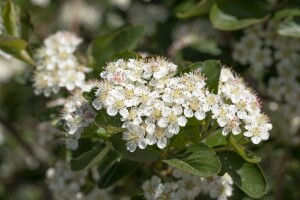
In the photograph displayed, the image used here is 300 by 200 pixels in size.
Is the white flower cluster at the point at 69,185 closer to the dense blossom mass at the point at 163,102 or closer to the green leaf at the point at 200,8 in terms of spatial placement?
the dense blossom mass at the point at 163,102

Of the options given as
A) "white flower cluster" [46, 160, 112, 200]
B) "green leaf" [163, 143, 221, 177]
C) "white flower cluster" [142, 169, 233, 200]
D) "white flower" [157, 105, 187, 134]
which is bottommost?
"white flower cluster" [46, 160, 112, 200]

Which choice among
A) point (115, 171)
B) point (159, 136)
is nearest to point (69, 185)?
point (115, 171)

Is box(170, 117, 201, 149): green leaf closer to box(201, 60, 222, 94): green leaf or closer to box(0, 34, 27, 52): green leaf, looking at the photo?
box(201, 60, 222, 94): green leaf

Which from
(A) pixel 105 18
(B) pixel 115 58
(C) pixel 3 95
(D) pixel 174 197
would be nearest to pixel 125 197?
(D) pixel 174 197

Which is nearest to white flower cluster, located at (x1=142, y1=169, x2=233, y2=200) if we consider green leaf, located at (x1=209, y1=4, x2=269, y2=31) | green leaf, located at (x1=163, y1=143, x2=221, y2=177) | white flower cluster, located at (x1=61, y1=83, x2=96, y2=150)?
green leaf, located at (x1=163, y1=143, x2=221, y2=177)

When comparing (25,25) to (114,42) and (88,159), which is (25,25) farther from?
(88,159)
